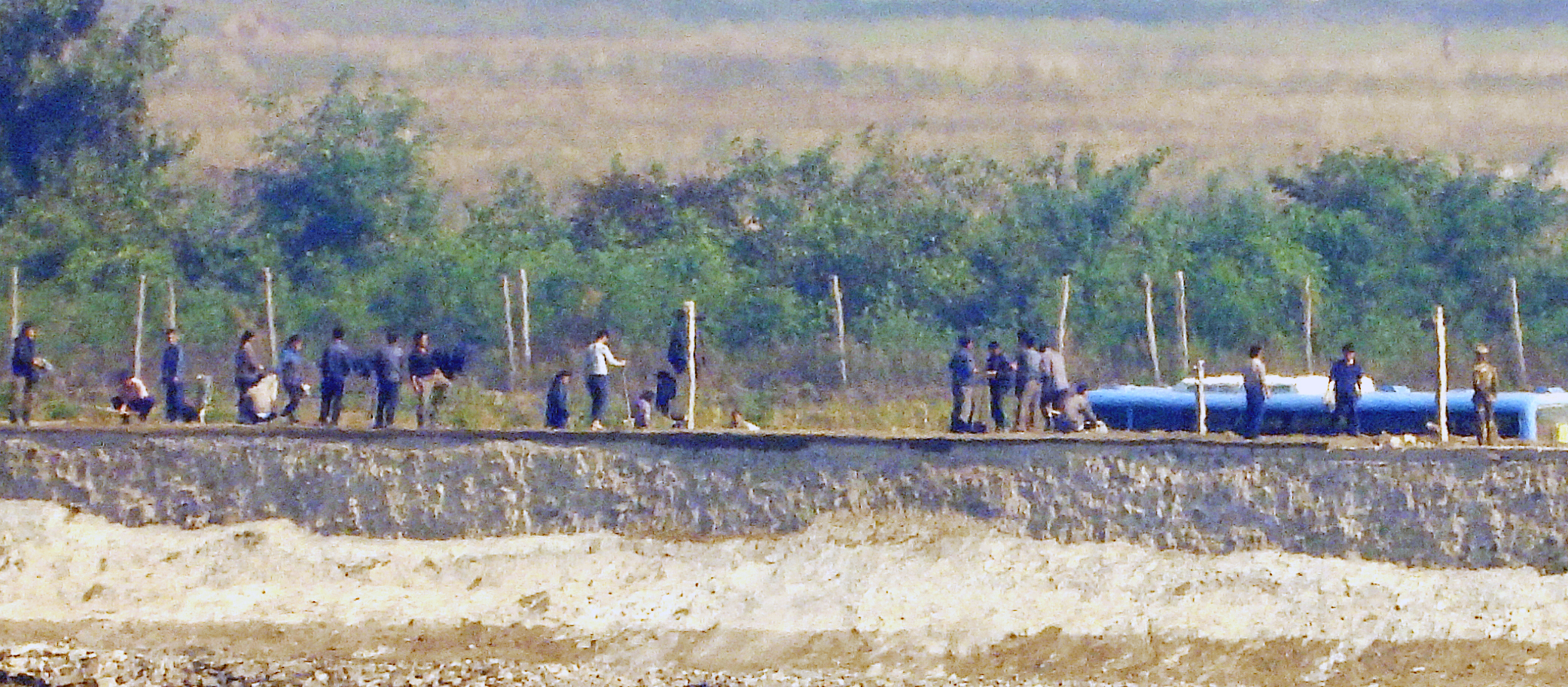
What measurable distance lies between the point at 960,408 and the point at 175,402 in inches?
359

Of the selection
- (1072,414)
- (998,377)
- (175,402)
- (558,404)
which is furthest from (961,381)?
(175,402)

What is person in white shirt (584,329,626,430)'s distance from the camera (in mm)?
27828

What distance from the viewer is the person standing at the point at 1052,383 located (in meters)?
27.2

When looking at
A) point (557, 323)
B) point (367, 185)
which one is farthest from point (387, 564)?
point (367, 185)

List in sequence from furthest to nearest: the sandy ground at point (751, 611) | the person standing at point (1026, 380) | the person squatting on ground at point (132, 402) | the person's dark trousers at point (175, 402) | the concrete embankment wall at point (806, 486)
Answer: the person's dark trousers at point (175, 402), the person squatting on ground at point (132, 402), the person standing at point (1026, 380), the concrete embankment wall at point (806, 486), the sandy ground at point (751, 611)

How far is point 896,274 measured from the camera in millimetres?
44312

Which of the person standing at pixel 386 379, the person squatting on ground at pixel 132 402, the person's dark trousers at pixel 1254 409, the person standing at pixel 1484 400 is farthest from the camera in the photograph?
the person squatting on ground at pixel 132 402

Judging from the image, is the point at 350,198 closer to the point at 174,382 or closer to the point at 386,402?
the point at 174,382

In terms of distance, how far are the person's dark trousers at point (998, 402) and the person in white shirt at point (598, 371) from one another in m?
3.97

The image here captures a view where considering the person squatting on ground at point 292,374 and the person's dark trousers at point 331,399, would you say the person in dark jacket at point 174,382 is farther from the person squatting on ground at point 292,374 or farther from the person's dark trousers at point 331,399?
the person's dark trousers at point 331,399

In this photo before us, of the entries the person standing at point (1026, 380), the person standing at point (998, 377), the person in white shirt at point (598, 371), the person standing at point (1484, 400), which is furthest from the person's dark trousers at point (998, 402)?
the person standing at point (1484, 400)

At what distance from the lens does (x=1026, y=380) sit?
26.9m

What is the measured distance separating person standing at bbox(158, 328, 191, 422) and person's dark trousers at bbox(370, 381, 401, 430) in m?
2.74

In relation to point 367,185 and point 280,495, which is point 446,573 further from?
point 367,185
